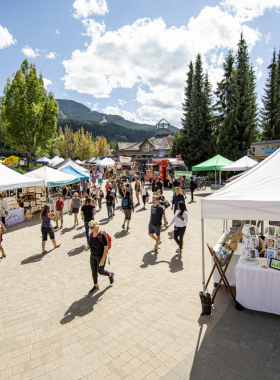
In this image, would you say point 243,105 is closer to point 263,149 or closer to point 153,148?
point 263,149

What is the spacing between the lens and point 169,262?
6262mm

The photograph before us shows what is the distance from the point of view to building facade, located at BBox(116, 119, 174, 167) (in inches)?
2016

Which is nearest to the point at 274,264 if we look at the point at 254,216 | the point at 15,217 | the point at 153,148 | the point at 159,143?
the point at 254,216

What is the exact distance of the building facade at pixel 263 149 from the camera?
19.9 m

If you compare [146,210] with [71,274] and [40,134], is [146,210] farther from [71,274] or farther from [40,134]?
[40,134]

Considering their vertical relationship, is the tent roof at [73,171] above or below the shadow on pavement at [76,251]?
above

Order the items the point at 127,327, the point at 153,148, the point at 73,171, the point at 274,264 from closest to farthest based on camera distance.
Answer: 1. the point at 127,327
2. the point at 274,264
3. the point at 73,171
4. the point at 153,148

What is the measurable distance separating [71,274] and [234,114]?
26.8 m

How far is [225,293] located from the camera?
4.71 meters

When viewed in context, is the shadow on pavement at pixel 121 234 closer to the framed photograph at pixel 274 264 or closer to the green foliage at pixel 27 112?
the framed photograph at pixel 274 264

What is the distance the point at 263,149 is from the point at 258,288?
20.3 metres

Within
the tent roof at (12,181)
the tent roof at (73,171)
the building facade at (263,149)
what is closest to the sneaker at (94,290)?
the tent roof at (12,181)

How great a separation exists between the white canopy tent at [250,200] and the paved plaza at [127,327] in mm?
1916

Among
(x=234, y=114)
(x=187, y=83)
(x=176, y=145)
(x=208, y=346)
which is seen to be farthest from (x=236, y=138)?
(x=208, y=346)
